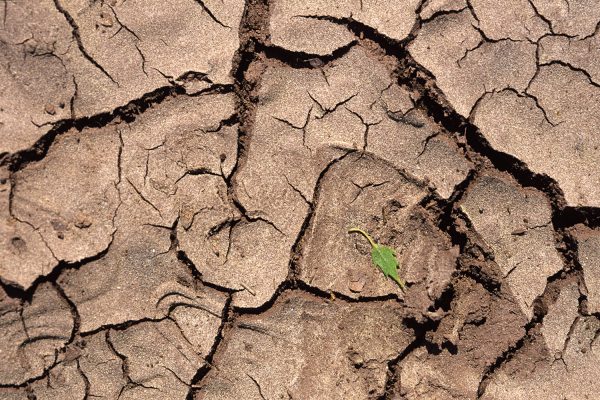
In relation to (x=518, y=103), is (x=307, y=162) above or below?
below

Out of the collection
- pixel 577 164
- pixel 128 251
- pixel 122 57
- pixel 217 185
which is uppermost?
pixel 122 57

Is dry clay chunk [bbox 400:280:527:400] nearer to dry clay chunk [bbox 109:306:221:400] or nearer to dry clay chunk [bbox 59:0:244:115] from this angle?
dry clay chunk [bbox 109:306:221:400]

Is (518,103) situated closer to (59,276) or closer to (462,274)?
(462,274)

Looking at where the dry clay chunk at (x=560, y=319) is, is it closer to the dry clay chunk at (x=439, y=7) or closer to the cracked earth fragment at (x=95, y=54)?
the dry clay chunk at (x=439, y=7)

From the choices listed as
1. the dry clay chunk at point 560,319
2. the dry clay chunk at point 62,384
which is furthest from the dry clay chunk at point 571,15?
the dry clay chunk at point 62,384

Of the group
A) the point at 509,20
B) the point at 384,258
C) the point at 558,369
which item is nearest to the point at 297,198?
the point at 384,258

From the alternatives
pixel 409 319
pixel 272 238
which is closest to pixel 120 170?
pixel 272 238

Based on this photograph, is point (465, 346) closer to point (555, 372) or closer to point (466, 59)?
point (555, 372)
